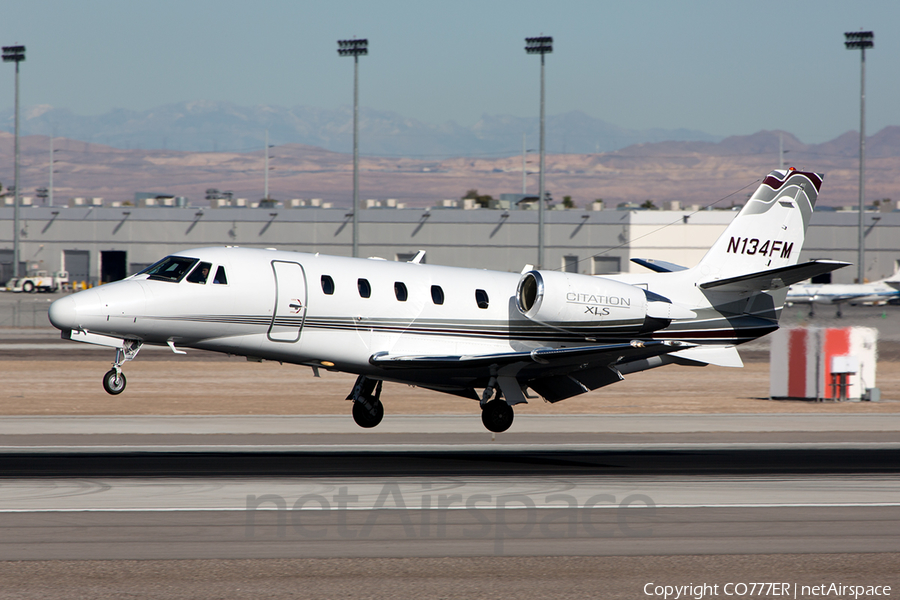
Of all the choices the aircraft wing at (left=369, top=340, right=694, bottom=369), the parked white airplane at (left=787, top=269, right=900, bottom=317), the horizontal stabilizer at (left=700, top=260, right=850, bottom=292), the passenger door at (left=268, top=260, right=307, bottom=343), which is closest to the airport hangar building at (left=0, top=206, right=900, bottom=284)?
the parked white airplane at (left=787, top=269, right=900, bottom=317)

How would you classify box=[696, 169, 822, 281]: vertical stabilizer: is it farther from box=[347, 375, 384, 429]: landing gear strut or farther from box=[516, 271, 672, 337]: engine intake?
box=[347, 375, 384, 429]: landing gear strut

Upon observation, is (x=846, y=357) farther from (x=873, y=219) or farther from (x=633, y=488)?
(x=873, y=219)

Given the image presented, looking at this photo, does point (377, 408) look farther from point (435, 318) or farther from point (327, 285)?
point (327, 285)

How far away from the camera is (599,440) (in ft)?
83.1

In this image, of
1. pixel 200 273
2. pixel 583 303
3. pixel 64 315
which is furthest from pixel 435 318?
pixel 64 315

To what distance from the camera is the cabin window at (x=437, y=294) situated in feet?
77.0

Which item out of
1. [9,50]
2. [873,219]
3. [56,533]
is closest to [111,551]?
[56,533]

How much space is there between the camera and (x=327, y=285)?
74.2ft

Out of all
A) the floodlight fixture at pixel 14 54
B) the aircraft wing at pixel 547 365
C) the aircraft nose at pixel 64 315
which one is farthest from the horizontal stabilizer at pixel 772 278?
the floodlight fixture at pixel 14 54

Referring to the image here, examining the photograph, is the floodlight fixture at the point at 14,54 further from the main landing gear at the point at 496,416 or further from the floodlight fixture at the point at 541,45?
the main landing gear at the point at 496,416

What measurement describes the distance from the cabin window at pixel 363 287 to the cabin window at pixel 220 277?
294 cm

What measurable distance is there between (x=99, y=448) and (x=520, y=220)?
82345mm

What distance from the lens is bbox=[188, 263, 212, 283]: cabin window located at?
2153 centimetres

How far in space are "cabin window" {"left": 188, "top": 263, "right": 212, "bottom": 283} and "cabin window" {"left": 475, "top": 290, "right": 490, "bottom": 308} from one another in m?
6.26
